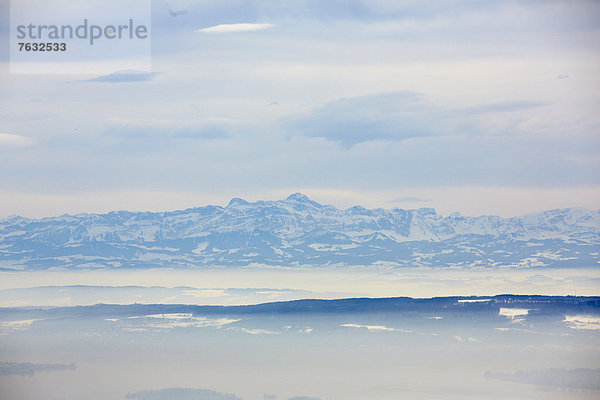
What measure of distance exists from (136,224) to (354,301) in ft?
9.52

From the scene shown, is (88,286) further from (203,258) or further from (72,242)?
(203,258)

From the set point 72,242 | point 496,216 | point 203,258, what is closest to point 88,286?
point 72,242

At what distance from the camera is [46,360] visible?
9922 mm

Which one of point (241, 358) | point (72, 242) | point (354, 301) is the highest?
point (72, 242)

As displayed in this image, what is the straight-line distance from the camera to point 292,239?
413 inches

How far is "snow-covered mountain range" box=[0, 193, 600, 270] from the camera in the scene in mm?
9898

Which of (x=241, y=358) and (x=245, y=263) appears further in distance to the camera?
(x=245, y=263)

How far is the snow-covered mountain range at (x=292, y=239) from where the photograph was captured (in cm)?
990

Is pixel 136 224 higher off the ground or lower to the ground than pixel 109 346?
higher

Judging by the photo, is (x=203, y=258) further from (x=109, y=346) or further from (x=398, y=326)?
(x=398, y=326)

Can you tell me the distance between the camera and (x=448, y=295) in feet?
33.1

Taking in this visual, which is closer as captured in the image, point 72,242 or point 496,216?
point 496,216

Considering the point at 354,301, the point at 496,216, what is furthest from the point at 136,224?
the point at 496,216

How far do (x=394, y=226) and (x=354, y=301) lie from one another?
106 cm
